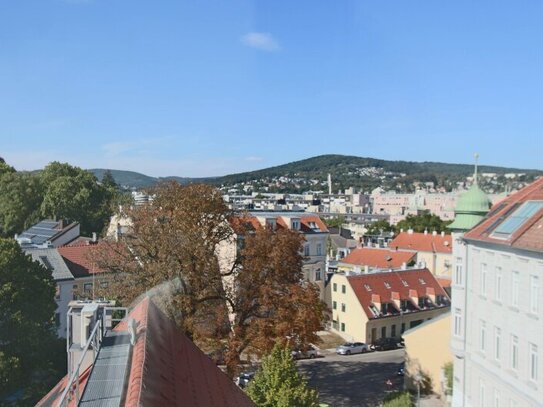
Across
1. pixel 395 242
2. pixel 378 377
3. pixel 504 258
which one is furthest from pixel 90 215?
pixel 504 258

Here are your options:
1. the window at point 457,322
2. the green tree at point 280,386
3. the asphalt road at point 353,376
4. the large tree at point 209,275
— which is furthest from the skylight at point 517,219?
the asphalt road at point 353,376

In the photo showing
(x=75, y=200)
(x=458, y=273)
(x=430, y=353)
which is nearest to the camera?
(x=458, y=273)

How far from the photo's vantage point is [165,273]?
21859 mm

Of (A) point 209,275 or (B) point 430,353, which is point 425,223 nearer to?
(B) point 430,353

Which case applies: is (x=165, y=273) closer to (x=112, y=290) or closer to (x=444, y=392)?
(x=112, y=290)

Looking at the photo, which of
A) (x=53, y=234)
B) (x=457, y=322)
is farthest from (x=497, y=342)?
(x=53, y=234)

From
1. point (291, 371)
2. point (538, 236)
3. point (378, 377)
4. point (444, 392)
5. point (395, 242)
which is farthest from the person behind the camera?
point (395, 242)

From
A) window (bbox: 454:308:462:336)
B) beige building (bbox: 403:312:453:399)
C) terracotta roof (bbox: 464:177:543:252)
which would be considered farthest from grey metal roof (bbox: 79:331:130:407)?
beige building (bbox: 403:312:453:399)

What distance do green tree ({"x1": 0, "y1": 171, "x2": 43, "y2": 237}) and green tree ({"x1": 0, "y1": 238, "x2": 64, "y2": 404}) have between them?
38.6 m

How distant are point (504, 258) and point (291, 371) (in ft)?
24.3

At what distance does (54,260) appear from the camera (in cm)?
3531

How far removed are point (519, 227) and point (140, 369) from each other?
47.4ft

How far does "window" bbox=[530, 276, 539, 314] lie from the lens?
15891 millimetres

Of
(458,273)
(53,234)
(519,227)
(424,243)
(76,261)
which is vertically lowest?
(424,243)
